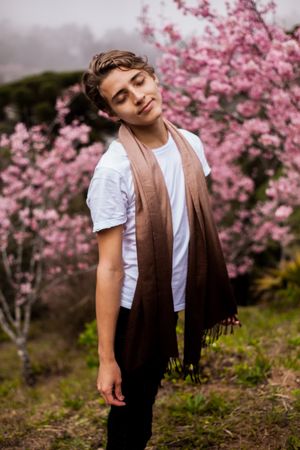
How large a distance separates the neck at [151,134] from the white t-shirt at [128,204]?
0.09ft

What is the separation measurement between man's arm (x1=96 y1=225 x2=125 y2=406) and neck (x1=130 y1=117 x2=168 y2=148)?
348 mm

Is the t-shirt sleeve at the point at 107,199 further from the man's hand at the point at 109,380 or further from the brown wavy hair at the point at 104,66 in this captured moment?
the man's hand at the point at 109,380

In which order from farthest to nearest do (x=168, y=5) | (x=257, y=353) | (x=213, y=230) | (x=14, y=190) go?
1. (x=14, y=190)
2. (x=168, y=5)
3. (x=257, y=353)
4. (x=213, y=230)

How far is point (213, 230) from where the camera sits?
5.65 ft

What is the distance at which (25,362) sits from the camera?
19.3 feet

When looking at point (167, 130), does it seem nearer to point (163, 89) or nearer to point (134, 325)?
point (134, 325)

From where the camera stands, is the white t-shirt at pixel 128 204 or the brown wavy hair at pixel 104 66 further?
the brown wavy hair at pixel 104 66

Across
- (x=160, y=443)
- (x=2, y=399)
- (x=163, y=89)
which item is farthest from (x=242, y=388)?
(x=163, y=89)

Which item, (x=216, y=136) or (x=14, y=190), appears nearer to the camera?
(x=216, y=136)

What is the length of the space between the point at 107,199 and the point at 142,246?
20 centimetres

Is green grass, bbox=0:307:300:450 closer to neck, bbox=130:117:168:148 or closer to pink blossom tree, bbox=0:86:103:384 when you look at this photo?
neck, bbox=130:117:168:148

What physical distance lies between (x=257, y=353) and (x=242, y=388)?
1.51 feet

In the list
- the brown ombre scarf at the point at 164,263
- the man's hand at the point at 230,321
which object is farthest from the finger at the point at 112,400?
the man's hand at the point at 230,321

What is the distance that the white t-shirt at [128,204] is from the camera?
1.48m
